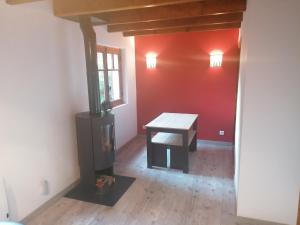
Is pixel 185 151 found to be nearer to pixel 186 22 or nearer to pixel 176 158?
pixel 176 158

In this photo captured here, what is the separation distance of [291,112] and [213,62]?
2.60 meters

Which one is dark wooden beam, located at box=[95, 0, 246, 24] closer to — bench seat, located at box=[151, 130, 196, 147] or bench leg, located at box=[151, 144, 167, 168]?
bench seat, located at box=[151, 130, 196, 147]

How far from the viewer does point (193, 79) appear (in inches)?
188

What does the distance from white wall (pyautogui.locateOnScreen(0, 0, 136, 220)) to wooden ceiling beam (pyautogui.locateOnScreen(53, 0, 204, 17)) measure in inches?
8.9

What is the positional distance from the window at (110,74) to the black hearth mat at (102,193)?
4.93 ft

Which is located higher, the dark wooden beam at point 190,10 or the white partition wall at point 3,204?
the dark wooden beam at point 190,10

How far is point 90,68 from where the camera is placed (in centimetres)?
290

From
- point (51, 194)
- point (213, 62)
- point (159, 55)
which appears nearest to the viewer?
point (51, 194)

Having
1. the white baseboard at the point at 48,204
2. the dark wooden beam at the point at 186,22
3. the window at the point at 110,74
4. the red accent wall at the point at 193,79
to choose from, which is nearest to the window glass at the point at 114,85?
the window at the point at 110,74

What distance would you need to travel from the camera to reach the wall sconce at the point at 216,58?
4.43 metres

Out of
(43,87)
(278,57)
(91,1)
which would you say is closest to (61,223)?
(43,87)

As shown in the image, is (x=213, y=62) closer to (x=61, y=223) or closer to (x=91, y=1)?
(x=91, y=1)

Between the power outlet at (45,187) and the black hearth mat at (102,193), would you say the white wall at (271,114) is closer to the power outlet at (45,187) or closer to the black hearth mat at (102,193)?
the black hearth mat at (102,193)

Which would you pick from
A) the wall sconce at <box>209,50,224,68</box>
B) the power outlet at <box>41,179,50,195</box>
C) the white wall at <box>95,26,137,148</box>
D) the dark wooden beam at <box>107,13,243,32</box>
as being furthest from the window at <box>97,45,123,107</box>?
the wall sconce at <box>209,50,224,68</box>
